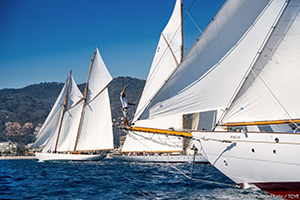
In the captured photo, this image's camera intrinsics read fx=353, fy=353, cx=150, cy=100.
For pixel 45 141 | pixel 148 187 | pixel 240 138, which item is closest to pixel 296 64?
pixel 240 138

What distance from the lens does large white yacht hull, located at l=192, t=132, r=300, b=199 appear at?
1438cm

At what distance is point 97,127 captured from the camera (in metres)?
64.6

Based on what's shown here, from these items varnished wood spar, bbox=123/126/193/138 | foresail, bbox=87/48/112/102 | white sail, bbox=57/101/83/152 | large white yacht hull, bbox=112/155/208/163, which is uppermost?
foresail, bbox=87/48/112/102

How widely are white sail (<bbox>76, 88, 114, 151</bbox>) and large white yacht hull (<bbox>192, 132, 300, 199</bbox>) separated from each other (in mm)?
48095

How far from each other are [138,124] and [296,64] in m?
8.24

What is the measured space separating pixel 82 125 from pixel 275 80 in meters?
53.6

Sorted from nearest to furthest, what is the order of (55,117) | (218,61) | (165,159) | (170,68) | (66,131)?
1. (218,61)
2. (170,68)
3. (165,159)
4. (55,117)
5. (66,131)

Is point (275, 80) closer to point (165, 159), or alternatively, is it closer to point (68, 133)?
point (165, 159)

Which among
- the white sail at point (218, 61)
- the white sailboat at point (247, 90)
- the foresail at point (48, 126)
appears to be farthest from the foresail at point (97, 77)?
the white sail at point (218, 61)

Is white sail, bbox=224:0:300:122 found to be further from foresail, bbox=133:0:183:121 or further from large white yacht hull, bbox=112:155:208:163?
large white yacht hull, bbox=112:155:208:163

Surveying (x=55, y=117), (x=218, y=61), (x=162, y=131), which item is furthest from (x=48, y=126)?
(x=218, y=61)

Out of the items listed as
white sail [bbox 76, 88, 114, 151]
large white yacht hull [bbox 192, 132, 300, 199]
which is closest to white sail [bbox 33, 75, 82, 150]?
white sail [bbox 76, 88, 114, 151]

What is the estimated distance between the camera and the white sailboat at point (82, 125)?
212 ft

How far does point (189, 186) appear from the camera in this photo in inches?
766
